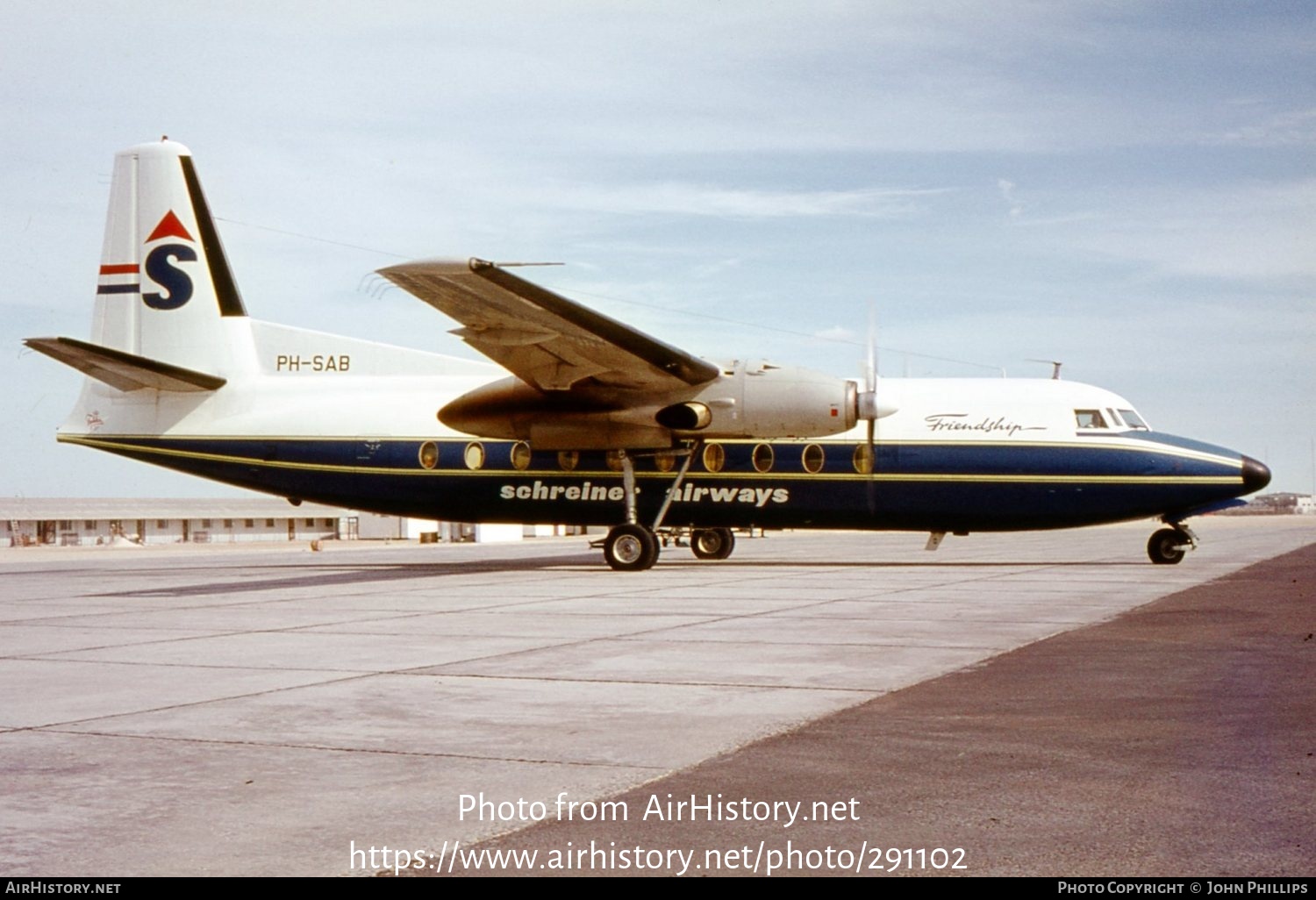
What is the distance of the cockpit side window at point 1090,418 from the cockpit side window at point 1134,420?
18.2 inches

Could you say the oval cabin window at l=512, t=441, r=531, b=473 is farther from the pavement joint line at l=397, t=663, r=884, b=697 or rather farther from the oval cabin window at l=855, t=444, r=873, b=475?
the pavement joint line at l=397, t=663, r=884, b=697

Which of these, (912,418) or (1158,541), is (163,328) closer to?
(912,418)

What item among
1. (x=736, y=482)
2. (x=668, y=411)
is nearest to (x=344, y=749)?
(x=668, y=411)

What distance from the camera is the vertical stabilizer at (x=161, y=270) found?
25406mm

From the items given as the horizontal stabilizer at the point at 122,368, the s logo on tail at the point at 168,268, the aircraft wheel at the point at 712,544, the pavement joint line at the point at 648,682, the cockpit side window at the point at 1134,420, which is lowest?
the aircraft wheel at the point at 712,544

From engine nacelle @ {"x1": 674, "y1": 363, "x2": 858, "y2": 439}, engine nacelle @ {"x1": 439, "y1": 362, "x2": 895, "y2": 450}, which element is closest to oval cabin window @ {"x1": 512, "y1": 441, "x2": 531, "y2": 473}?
engine nacelle @ {"x1": 439, "y1": 362, "x2": 895, "y2": 450}

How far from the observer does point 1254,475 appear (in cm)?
2166

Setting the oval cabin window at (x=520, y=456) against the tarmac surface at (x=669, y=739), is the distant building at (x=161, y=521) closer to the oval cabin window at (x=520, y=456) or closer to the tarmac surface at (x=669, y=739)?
the oval cabin window at (x=520, y=456)

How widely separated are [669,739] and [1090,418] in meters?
17.5

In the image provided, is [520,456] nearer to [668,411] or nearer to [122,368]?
[668,411]

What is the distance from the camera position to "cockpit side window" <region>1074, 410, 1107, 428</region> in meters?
22.3

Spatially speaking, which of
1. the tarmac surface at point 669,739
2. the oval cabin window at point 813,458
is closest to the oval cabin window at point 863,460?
the oval cabin window at point 813,458

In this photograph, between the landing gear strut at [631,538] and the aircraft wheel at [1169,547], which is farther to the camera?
the aircraft wheel at [1169,547]

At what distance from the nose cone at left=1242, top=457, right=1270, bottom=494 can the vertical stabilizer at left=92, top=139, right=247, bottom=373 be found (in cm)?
1966
